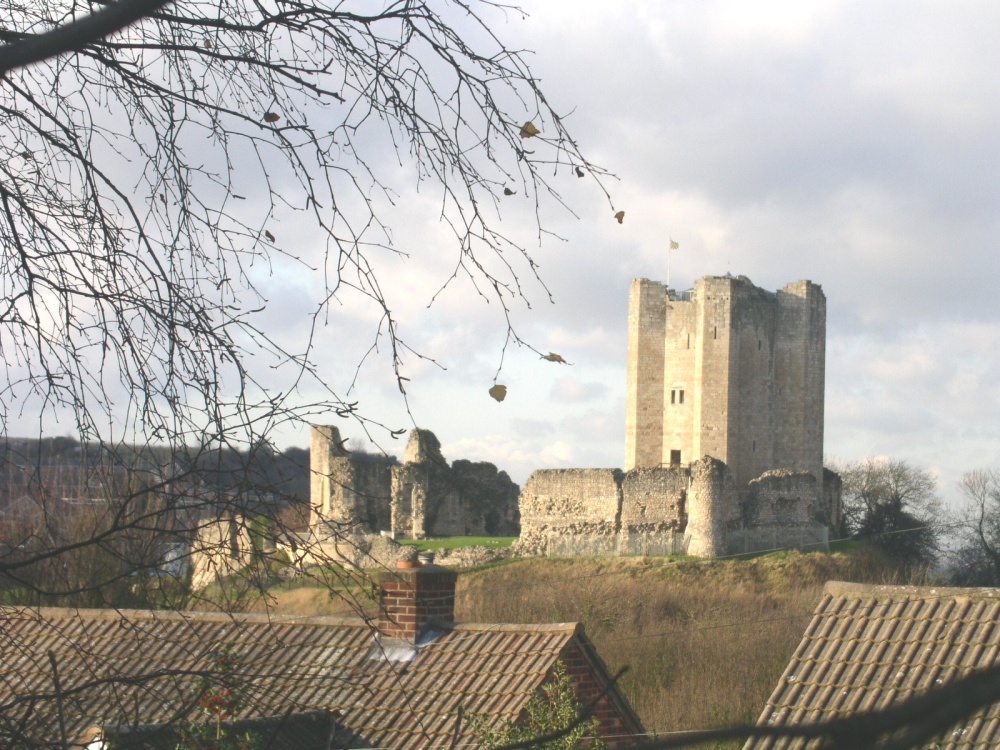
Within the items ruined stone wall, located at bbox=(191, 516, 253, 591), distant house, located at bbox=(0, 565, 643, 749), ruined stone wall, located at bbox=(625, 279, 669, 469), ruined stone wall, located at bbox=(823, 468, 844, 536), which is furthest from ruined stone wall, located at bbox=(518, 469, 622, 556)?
ruined stone wall, located at bbox=(191, 516, 253, 591)

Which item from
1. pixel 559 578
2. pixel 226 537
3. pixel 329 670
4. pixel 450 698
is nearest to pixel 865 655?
pixel 450 698

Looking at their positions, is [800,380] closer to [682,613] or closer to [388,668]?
[682,613]

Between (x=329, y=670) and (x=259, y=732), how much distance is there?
2.10 m

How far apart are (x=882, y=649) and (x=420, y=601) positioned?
3911 millimetres

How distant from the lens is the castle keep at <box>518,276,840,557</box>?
137 ft

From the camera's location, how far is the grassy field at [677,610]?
2495 centimetres

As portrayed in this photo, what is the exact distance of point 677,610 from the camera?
31.8 meters

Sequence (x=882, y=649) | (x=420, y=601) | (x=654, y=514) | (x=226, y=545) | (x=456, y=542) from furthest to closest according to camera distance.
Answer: (x=456, y=542) → (x=654, y=514) → (x=420, y=601) → (x=882, y=649) → (x=226, y=545)

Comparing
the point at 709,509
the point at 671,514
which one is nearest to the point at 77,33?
the point at 709,509

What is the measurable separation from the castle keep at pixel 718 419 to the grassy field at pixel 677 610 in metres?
2.48

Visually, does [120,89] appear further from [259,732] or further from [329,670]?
[329,670]

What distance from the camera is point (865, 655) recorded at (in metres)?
8.55

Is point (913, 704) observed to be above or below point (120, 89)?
below

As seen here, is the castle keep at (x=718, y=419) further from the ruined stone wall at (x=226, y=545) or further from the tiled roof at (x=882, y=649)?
the ruined stone wall at (x=226, y=545)
